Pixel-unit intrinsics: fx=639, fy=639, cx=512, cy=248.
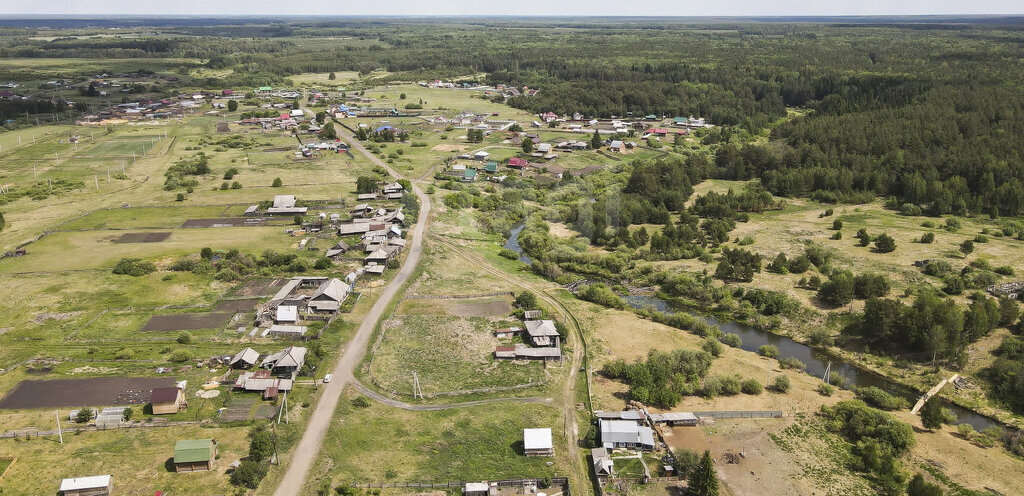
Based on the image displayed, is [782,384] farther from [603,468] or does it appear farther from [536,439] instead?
[536,439]

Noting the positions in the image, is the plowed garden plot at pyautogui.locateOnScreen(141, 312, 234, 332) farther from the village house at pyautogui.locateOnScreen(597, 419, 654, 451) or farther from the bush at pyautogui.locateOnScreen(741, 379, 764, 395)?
the bush at pyautogui.locateOnScreen(741, 379, 764, 395)

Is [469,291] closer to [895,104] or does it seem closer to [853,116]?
[853,116]

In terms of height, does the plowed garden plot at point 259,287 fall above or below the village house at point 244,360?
above

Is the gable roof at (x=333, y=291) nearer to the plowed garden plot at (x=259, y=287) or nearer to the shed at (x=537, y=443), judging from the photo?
the plowed garden plot at (x=259, y=287)

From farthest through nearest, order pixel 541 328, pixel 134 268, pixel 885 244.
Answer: pixel 885 244 → pixel 134 268 → pixel 541 328

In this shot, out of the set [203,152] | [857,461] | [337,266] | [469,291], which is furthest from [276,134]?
[857,461]

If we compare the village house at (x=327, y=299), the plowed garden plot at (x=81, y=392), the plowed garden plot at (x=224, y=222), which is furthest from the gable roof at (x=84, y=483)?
the plowed garden plot at (x=224, y=222)

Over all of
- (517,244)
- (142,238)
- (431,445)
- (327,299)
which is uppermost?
(142,238)

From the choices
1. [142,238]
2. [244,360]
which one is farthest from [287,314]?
[142,238]
